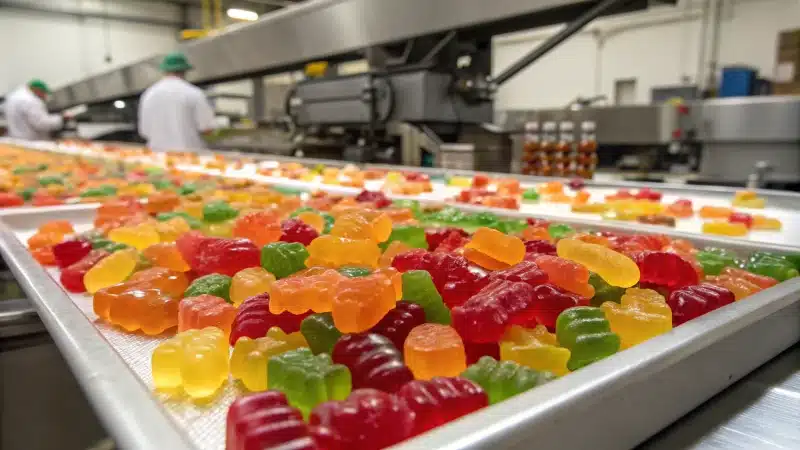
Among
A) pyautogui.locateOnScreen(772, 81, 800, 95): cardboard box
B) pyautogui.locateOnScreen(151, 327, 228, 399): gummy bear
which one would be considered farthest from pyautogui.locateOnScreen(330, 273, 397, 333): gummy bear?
pyautogui.locateOnScreen(772, 81, 800, 95): cardboard box

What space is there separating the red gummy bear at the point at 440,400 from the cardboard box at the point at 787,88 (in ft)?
20.7

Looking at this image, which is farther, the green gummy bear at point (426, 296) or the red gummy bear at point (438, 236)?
the red gummy bear at point (438, 236)

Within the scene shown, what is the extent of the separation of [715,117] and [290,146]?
3.20 meters

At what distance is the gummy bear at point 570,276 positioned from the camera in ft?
2.76

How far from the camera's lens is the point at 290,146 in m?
4.28

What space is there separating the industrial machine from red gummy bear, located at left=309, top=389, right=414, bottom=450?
6.91ft

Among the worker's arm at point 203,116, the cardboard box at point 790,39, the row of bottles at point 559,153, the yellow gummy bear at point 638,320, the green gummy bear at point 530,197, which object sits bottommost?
the yellow gummy bear at point 638,320

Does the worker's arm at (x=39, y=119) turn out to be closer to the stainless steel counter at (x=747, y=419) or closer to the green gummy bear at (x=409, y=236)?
the green gummy bear at (x=409, y=236)

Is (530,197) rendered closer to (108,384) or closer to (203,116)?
(108,384)

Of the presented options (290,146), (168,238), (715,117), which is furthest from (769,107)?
(168,238)

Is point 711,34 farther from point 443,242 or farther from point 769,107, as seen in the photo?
point 443,242

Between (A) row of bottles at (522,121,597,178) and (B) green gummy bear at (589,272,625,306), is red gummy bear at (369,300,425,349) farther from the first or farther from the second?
(A) row of bottles at (522,121,597,178)

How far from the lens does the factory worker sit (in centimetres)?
517

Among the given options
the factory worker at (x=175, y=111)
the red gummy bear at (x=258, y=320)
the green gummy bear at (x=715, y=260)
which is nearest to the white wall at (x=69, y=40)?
the factory worker at (x=175, y=111)
